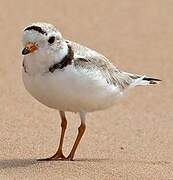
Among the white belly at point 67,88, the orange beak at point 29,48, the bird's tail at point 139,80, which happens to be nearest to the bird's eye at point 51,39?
the orange beak at point 29,48

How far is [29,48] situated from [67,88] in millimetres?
451

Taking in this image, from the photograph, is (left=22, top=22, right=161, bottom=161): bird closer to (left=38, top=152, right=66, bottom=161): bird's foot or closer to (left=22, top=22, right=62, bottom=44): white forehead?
(left=22, top=22, right=62, bottom=44): white forehead

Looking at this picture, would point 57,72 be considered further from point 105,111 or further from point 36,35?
point 105,111

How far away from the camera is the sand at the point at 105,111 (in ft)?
19.9

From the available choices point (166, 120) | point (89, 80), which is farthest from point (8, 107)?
point (89, 80)

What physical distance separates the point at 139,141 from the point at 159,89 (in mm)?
2447

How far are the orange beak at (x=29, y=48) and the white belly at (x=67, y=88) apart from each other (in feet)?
0.76

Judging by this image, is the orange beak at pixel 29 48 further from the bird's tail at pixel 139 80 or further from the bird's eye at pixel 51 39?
the bird's tail at pixel 139 80

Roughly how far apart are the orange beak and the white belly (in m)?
0.23

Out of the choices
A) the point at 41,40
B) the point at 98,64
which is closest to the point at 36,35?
the point at 41,40

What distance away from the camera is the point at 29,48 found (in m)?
5.77

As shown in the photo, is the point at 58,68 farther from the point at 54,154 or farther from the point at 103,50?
the point at 103,50

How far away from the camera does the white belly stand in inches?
231

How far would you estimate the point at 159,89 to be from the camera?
9828 millimetres
